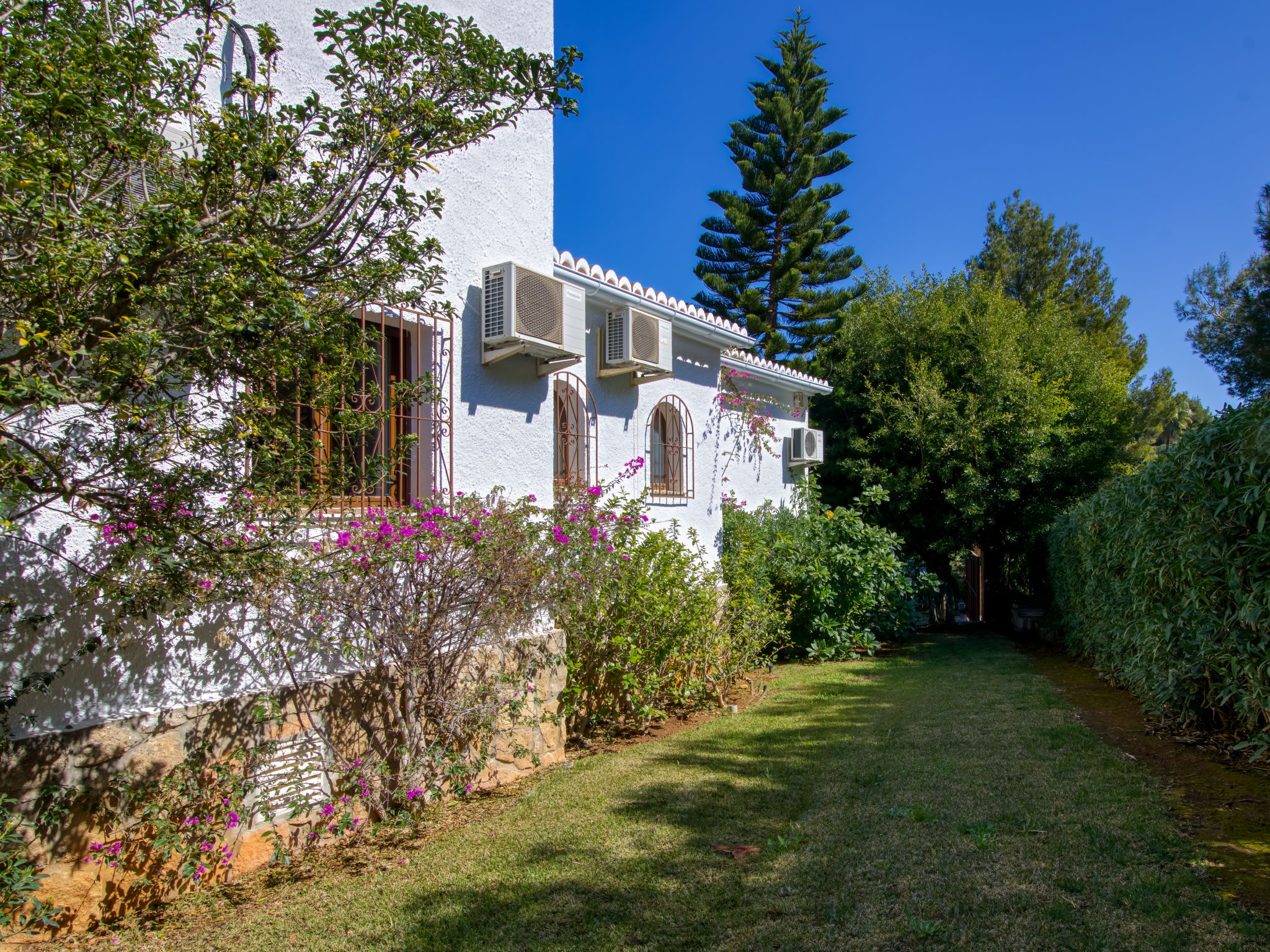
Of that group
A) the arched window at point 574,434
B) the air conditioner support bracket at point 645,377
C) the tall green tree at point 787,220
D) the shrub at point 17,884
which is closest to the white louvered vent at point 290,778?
the shrub at point 17,884

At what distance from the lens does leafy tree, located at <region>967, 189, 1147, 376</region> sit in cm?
2691

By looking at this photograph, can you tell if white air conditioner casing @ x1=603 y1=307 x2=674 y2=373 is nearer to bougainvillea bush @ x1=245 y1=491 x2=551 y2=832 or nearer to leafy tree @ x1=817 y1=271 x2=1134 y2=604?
bougainvillea bush @ x1=245 y1=491 x2=551 y2=832

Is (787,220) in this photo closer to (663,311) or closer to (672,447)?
(672,447)

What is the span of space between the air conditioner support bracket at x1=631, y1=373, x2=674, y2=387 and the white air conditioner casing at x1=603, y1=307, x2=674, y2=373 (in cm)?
21

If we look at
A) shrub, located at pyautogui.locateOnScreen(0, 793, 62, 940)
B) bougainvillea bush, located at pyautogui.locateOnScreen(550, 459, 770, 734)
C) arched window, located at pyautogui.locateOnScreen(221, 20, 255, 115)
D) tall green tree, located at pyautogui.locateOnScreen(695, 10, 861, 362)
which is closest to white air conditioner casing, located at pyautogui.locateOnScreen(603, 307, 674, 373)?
bougainvillea bush, located at pyautogui.locateOnScreen(550, 459, 770, 734)

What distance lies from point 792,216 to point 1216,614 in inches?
664

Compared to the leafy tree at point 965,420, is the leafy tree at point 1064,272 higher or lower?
higher

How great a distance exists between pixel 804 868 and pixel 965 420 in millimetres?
11196

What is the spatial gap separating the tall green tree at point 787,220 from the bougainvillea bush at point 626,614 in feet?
44.9

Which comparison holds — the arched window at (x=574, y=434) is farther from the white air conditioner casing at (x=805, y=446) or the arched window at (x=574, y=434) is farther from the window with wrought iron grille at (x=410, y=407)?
the white air conditioner casing at (x=805, y=446)

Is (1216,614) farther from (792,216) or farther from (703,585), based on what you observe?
(792,216)

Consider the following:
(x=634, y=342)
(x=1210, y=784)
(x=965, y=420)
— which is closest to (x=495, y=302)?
(x=634, y=342)

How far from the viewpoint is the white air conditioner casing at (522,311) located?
5273 millimetres

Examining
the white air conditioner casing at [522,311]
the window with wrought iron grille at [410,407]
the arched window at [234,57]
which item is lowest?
the window with wrought iron grille at [410,407]
